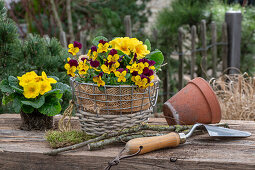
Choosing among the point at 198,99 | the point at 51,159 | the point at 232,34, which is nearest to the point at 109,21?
A: the point at 232,34

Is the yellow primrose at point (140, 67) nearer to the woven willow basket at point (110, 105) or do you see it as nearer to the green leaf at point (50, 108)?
the woven willow basket at point (110, 105)

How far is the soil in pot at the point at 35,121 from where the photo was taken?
5.71 feet

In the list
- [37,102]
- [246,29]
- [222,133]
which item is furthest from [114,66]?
[246,29]

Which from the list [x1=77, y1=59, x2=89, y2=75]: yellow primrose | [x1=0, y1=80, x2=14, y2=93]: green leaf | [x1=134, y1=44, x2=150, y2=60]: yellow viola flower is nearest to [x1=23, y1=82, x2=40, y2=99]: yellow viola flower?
[x1=0, y1=80, x2=14, y2=93]: green leaf

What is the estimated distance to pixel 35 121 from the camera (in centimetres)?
175

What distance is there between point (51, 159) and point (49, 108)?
292 mm

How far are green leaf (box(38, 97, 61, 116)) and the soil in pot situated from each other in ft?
0.32

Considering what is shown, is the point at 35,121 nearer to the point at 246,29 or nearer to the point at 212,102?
the point at 212,102

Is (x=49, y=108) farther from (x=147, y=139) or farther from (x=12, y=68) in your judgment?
(x=12, y=68)

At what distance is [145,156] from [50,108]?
0.53 meters

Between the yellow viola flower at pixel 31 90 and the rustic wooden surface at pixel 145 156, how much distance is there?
203 millimetres

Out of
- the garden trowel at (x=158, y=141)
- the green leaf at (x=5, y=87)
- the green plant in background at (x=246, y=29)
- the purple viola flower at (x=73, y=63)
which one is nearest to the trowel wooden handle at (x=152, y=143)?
the garden trowel at (x=158, y=141)

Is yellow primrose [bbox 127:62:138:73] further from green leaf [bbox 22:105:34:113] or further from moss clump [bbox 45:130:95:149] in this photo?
green leaf [bbox 22:105:34:113]

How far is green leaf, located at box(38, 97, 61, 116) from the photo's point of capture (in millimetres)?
1643
